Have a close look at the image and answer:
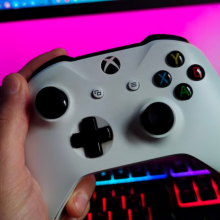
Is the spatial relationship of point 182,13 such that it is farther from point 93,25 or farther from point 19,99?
point 19,99

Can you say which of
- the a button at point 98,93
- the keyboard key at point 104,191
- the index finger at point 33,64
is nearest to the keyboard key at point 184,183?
the keyboard key at point 104,191

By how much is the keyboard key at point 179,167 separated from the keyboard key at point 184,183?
16 millimetres

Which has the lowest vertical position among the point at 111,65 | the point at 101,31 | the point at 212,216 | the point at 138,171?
the point at 212,216

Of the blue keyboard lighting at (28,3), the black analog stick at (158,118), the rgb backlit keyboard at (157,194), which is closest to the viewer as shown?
the black analog stick at (158,118)

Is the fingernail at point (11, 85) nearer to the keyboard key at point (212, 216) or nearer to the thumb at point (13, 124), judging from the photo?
the thumb at point (13, 124)

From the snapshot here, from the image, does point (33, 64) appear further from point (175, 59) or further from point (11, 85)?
point (175, 59)

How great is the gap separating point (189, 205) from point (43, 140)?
0.94ft

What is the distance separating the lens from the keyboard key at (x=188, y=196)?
46 centimetres

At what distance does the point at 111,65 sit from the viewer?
1.26 feet

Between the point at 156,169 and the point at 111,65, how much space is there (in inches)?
9.2

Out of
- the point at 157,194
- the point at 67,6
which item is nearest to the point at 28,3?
the point at 67,6

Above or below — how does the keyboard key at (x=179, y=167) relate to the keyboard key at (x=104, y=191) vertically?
above

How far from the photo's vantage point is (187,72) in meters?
0.37

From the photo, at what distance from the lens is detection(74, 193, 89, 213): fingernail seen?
43 centimetres
